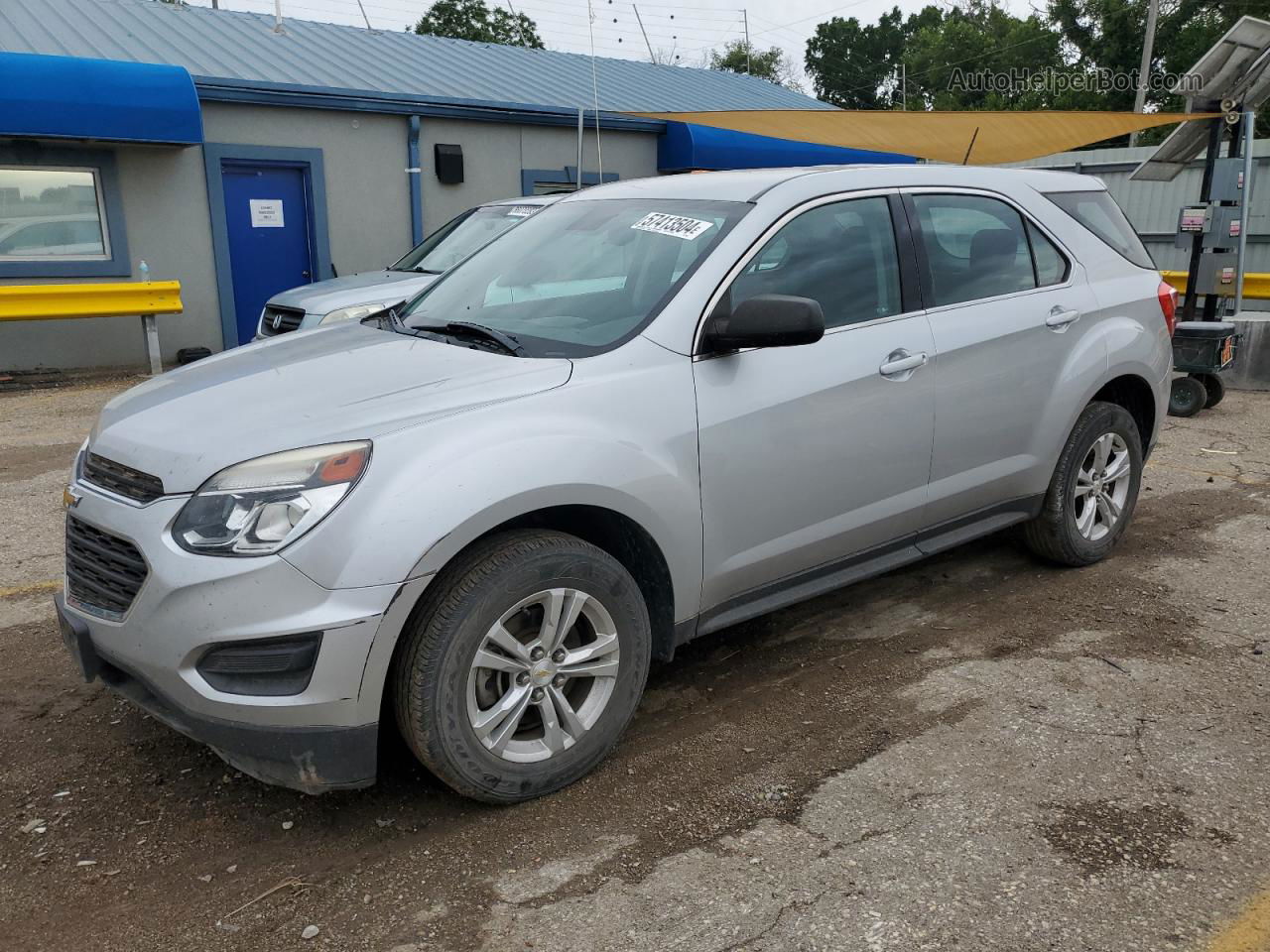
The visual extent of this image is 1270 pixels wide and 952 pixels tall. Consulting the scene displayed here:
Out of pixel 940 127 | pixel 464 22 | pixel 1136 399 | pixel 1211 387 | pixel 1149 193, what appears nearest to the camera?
pixel 1136 399

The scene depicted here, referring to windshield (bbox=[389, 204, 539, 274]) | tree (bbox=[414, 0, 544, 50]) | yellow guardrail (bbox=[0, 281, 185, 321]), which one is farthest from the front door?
tree (bbox=[414, 0, 544, 50])

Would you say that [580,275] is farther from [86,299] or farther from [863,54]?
[863,54]

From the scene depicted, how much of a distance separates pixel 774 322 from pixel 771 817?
4.81 feet

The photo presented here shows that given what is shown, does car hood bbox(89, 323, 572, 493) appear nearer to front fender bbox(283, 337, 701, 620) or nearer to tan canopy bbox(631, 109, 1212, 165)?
front fender bbox(283, 337, 701, 620)

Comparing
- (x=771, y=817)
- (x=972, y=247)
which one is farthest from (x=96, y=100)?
(x=771, y=817)

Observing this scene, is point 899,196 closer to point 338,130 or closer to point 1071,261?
point 1071,261

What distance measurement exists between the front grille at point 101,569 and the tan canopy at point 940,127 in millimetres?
6875

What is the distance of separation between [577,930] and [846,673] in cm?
172

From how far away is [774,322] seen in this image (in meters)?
3.19

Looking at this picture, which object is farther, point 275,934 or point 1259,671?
point 1259,671

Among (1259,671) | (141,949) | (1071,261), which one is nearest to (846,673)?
(1259,671)

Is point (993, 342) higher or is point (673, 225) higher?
point (673, 225)

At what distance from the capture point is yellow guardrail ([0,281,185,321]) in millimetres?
10586

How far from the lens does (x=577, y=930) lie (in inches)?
99.4
